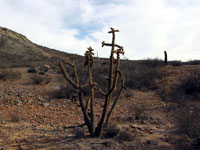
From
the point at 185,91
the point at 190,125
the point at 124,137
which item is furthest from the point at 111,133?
the point at 185,91

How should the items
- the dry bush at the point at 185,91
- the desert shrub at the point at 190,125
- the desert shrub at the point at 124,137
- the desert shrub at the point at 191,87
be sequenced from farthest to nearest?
the desert shrub at the point at 191,87, the dry bush at the point at 185,91, the desert shrub at the point at 124,137, the desert shrub at the point at 190,125

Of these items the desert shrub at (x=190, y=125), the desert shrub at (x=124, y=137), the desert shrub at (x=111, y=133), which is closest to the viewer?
the desert shrub at (x=190, y=125)

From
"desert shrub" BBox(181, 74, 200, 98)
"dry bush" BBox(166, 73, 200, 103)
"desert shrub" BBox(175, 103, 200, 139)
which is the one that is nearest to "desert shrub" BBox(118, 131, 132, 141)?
"desert shrub" BBox(175, 103, 200, 139)

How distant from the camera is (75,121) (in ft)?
20.6

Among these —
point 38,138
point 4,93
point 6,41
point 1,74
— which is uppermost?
point 6,41

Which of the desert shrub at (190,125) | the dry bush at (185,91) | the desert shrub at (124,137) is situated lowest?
the desert shrub at (124,137)

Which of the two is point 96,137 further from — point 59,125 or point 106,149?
point 59,125

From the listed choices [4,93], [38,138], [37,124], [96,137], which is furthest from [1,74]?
[96,137]

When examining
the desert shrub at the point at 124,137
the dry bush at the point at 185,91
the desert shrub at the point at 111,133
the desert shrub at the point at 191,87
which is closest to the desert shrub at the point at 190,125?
the desert shrub at the point at 124,137

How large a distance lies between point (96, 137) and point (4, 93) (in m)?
5.23

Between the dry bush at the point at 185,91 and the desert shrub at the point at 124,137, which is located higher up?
the dry bush at the point at 185,91

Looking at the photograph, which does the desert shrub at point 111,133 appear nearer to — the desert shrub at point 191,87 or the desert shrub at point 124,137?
the desert shrub at point 124,137

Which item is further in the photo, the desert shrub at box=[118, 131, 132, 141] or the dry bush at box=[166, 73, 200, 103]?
the dry bush at box=[166, 73, 200, 103]

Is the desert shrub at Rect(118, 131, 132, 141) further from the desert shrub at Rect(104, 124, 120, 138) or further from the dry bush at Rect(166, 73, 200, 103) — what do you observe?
the dry bush at Rect(166, 73, 200, 103)
